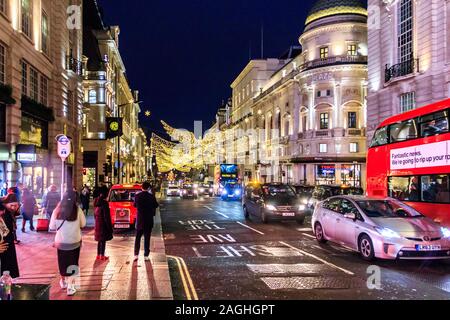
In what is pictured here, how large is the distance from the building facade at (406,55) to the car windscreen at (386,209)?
15769 mm

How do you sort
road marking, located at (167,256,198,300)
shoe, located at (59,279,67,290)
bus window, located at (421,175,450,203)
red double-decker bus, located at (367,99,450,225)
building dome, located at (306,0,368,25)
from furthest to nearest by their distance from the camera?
building dome, located at (306,0,368,25), red double-decker bus, located at (367,99,450,225), bus window, located at (421,175,450,203), road marking, located at (167,256,198,300), shoe, located at (59,279,67,290)

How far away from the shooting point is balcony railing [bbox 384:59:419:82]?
28.8m

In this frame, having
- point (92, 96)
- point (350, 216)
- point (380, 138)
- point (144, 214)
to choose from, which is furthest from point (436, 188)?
point (92, 96)

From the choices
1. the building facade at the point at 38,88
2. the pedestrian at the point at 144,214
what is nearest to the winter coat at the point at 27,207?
the building facade at the point at 38,88

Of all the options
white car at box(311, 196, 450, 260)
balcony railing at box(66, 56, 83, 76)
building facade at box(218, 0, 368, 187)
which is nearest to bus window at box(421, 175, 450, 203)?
white car at box(311, 196, 450, 260)

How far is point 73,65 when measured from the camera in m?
33.2

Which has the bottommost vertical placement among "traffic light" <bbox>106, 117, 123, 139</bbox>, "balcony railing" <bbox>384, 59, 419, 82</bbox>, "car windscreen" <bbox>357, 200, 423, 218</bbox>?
"car windscreen" <bbox>357, 200, 423, 218</bbox>

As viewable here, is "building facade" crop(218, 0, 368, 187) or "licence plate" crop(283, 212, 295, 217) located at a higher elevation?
"building facade" crop(218, 0, 368, 187)

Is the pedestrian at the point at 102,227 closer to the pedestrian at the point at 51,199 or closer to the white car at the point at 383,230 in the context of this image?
the white car at the point at 383,230

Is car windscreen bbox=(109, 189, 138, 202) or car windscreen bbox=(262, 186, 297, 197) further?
car windscreen bbox=(262, 186, 297, 197)

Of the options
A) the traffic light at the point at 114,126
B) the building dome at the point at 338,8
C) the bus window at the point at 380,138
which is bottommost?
the bus window at the point at 380,138

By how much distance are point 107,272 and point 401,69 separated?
25.7 metres

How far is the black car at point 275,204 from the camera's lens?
66.6 feet

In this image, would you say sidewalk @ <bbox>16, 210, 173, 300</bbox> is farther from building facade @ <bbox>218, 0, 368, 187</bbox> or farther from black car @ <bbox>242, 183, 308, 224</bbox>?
building facade @ <bbox>218, 0, 368, 187</bbox>
